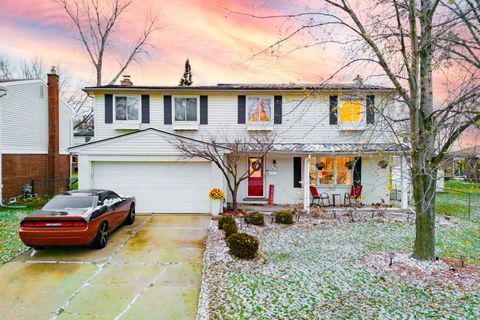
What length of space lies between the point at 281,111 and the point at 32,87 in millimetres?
13230

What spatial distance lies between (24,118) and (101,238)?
1088 cm

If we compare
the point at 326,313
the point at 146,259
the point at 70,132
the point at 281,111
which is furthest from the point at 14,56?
the point at 326,313

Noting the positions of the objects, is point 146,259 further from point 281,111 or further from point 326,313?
point 281,111

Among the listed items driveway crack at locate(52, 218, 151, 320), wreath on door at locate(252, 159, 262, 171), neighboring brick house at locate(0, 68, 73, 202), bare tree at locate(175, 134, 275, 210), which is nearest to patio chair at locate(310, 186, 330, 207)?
wreath on door at locate(252, 159, 262, 171)

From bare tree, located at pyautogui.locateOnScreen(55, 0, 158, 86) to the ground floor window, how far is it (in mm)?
17727

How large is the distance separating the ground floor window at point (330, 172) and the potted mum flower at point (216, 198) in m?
4.97

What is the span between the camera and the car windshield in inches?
285

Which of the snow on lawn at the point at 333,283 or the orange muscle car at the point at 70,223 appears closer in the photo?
the snow on lawn at the point at 333,283

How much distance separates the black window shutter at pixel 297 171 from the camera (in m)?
13.5

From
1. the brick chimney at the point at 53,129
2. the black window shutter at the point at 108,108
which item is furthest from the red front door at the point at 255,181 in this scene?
the brick chimney at the point at 53,129

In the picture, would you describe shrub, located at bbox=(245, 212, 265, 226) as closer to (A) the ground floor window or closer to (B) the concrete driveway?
(B) the concrete driveway

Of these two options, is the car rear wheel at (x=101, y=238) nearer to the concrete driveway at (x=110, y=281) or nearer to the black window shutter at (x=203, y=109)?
the concrete driveway at (x=110, y=281)

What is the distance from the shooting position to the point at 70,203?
7395 millimetres

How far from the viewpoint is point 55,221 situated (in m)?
6.59
